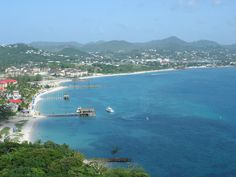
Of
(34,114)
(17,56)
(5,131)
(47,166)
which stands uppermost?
(17,56)

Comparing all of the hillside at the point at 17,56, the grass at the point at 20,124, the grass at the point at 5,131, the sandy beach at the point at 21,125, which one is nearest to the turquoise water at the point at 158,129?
the sandy beach at the point at 21,125

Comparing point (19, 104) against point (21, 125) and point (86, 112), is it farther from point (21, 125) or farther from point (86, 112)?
point (21, 125)

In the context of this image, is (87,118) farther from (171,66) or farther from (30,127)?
(171,66)

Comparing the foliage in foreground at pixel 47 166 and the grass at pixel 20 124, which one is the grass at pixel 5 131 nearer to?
the grass at pixel 20 124

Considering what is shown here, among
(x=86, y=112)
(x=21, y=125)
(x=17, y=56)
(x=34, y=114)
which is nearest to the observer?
(x=21, y=125)

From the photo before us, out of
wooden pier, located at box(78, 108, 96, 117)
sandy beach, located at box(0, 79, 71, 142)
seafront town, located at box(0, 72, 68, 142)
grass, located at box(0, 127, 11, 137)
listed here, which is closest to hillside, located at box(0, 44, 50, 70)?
seafront town, located at box(0, 72, 68, 142)

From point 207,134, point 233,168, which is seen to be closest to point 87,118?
point 207,134

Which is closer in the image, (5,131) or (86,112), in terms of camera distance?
(5,131)

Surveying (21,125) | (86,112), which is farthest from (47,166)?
(86,112)
